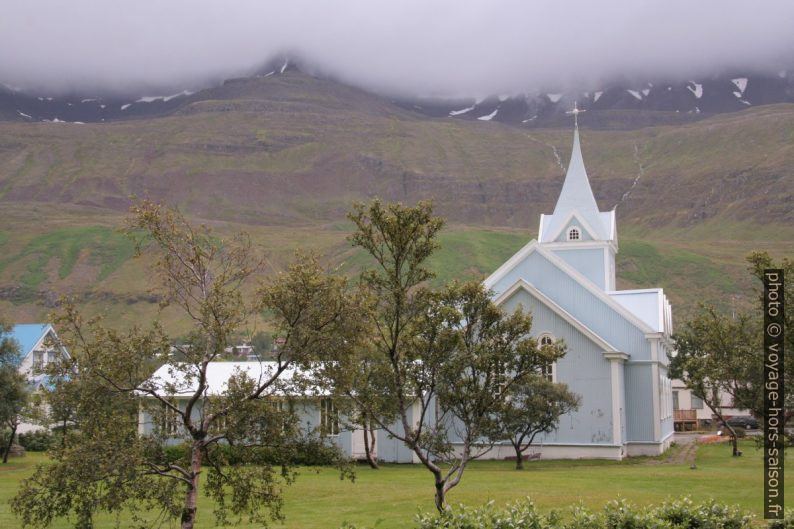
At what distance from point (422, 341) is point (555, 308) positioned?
2400cm

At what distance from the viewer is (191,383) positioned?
17.0 m

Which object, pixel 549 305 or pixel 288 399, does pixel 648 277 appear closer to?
pixel 549 305

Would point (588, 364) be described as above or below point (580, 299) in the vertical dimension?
below

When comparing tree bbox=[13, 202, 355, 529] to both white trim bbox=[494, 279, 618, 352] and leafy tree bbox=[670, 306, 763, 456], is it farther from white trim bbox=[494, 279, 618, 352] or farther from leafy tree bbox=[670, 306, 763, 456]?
white trim bbox=[494, 279, 618, 352]

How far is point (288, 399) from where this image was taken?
17.1 m

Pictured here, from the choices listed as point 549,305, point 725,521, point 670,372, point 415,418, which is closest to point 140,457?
point 725,521

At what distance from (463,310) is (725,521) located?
7.66 metres

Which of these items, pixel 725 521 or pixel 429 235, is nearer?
pixel 725 521

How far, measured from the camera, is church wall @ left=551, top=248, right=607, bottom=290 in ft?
170

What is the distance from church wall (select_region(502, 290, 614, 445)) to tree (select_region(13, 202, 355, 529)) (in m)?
25.2

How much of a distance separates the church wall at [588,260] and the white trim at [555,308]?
10.2 metres

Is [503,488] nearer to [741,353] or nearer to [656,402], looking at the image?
[741,353]

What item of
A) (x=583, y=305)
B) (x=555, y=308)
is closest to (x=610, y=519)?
(x=555, y=308)

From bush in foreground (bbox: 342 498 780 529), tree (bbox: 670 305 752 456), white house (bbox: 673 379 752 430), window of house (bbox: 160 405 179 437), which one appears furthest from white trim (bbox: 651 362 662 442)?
white house (bbox: 673 379 752 430)
